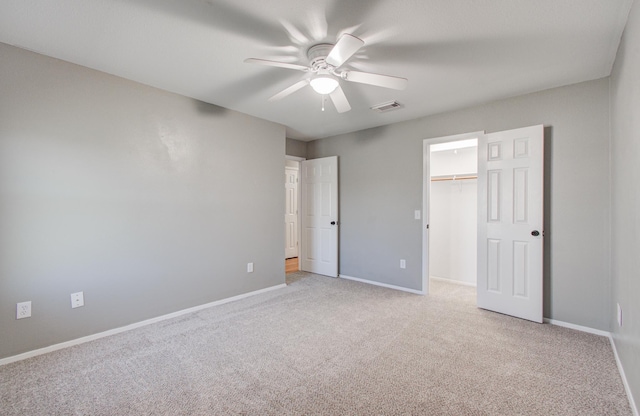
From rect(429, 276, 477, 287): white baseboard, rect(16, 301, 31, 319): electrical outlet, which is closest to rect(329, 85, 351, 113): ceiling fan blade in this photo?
rect(16, 301, 31, 319): electrical outlet

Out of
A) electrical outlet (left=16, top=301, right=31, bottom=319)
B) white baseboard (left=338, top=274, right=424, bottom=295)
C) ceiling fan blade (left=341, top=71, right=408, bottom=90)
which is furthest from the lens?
white baseboard (left=338, top=274, right=424, bottom=295)

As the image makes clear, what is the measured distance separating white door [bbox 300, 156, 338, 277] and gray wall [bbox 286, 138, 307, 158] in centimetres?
19

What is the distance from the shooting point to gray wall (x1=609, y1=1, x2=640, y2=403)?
5.31 ft

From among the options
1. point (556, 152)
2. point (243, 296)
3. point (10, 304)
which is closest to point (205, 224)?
point (243, 296)

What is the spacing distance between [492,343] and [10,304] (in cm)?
383

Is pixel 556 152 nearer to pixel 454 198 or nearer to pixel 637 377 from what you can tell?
pixel 454 198

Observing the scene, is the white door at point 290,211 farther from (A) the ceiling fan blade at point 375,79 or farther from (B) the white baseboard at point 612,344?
(B) the white baseboard at point 612,344

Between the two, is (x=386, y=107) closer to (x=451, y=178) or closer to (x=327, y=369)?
(x=451, y=178)

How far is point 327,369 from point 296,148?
12.5ft

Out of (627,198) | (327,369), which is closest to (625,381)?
(627,198)

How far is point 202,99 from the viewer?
327 centimetres

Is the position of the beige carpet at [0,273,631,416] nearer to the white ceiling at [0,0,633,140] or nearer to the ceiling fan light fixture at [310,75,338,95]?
the ceiling fan light fixture at [310,75,338,95]

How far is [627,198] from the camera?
1.88 metres

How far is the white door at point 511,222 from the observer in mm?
2906
